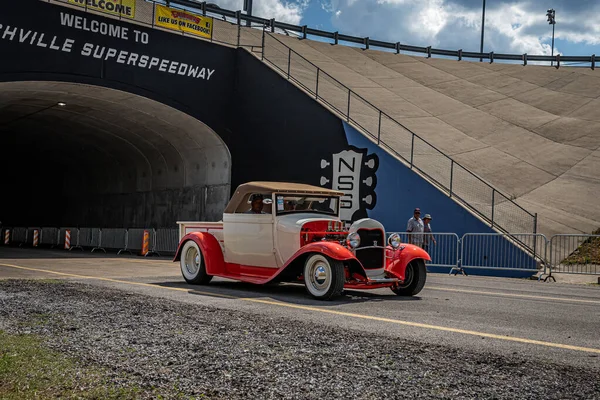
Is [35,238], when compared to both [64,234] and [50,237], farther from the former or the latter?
[64,234]

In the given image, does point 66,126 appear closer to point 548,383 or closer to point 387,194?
point 387,194

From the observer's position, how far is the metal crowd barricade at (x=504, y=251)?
1695 cm

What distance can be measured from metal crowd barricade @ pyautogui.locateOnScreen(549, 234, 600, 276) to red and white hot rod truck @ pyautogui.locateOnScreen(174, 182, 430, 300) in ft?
28.4

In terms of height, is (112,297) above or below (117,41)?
below

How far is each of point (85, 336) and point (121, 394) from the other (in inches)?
80.4

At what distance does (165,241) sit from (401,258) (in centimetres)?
1798

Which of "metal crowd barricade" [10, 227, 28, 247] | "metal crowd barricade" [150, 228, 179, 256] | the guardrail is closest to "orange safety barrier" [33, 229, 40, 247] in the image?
"metal crowd barricade" [10, 227, 28, 247]

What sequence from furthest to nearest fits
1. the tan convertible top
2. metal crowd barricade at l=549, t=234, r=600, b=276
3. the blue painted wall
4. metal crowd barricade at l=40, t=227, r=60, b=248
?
metal crowd barricade at l=40, t=227, r=60, b=248 → the blue painted wall → metal crowd barricade at l=549, t=234, r=600, b=276 → the tan convertible top

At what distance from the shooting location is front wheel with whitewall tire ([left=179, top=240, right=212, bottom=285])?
1142cm

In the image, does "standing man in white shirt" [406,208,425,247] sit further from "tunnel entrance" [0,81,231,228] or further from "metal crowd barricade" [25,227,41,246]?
"metal crowd barricade" [25,227,41,246]

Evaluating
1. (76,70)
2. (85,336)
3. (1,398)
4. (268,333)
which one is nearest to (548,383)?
(268,333)

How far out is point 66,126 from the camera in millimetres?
29875

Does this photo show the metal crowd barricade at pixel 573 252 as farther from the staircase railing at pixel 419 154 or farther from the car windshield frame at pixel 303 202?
the car windshield frame at pixel 303 202

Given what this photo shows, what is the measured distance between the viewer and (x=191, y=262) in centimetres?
1187
